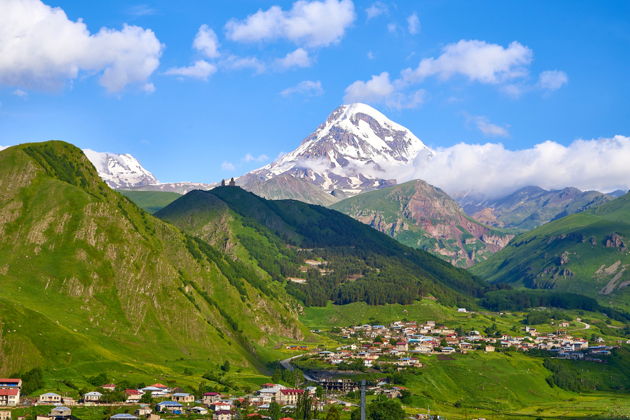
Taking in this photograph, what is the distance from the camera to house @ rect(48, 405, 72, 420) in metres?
192

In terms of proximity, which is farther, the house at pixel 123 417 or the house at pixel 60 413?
the house at pixel 60 413

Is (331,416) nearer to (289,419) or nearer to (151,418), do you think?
(289,419)

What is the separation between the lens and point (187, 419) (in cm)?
19888

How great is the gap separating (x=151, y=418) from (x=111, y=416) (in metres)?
9.58

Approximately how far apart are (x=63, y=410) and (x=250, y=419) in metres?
46.1

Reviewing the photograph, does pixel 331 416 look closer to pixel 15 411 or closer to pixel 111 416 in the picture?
pixel 111 416

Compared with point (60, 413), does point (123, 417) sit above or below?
below

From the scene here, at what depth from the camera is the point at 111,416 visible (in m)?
191

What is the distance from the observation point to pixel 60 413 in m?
194

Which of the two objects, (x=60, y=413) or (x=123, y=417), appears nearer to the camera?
(x=123, y=417)

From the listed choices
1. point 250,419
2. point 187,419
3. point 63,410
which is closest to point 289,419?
point 250,419

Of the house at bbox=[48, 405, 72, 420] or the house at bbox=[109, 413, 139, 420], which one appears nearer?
the house at bbox=[109, 413, 139, 420]

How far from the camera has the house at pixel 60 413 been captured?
192m

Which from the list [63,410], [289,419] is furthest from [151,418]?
[289,419]
